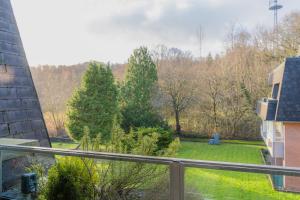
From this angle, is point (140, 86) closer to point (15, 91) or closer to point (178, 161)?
point (15, 91)

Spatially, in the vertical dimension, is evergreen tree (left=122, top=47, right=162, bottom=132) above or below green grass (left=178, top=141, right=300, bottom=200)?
above

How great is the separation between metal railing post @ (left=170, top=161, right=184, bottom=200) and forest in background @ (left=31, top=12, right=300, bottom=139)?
10.8 m

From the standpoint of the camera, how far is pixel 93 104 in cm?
971

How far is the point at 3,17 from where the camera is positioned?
303cm

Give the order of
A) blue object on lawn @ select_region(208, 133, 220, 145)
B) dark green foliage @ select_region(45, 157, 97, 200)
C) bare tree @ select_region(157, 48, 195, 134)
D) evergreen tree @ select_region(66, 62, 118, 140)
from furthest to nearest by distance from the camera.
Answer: bare tree @ select_region(157, 48, 195, 134) < blue object on lawn @ select_region(208, 133, 220, 145) < evergreen tree @ select_region(66, 62, 118, 140) < dark green foliage @ select_region(45, 157, 97, 200)

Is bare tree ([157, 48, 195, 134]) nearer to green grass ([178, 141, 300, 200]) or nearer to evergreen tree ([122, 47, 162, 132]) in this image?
evergreen tree ([122, 47, 162, 132])

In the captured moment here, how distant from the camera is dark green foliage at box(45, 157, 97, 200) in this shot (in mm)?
1778

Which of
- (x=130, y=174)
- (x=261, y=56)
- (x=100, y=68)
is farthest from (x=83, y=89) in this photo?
(x=130, y=174)

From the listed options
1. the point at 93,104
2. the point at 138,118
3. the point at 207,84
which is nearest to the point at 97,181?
the point at 93,104

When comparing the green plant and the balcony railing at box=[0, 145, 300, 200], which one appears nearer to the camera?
the balcony railing at box=[0, 145, 300, 200]

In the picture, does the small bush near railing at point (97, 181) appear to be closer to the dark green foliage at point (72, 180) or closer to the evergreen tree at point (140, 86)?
the dark green foliage at point (72, 180)

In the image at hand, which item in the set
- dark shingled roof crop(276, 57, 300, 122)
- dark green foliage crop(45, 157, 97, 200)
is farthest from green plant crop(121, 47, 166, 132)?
dark green foliage crop(45, 157, 97, 200)

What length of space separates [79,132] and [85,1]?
4.46 meters

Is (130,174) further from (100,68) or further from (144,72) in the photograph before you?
(144,72)
